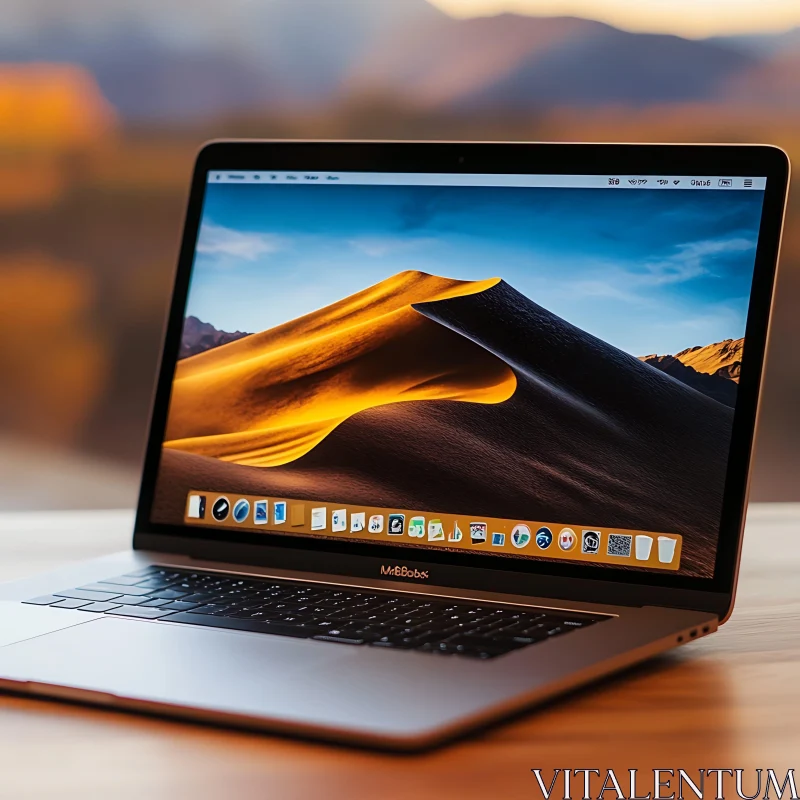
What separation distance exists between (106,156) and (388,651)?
5.72ft

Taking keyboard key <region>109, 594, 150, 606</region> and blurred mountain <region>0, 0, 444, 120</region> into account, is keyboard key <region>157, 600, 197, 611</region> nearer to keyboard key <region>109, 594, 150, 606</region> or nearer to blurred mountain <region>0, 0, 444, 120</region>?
keyboard key <region>109, 594, 150, 606</region>

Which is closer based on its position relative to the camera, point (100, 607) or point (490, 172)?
point (100, 607)

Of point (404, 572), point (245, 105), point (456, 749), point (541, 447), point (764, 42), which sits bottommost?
point (456, 749)

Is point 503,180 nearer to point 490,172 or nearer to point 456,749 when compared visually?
point 490,172

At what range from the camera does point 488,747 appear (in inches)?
20.2

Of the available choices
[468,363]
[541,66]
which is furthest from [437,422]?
[541,66]

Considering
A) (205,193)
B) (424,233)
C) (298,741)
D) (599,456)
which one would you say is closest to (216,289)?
(205,193)

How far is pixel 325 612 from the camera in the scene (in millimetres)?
718

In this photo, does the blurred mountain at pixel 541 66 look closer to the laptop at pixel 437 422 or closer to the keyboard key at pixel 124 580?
the laptop at pixel 437 422

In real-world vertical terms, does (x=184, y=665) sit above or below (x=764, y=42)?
below

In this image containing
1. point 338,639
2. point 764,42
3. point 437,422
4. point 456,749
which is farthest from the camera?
point 764,42

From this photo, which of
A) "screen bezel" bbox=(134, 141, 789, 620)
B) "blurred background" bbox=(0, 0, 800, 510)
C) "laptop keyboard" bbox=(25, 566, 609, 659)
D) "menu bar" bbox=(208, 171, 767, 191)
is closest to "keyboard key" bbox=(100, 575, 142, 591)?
"laptop keyboard" bbox=(25, 566, 609, 659)

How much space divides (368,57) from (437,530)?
146 centimetres

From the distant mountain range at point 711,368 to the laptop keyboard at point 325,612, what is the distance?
0.19 metres
